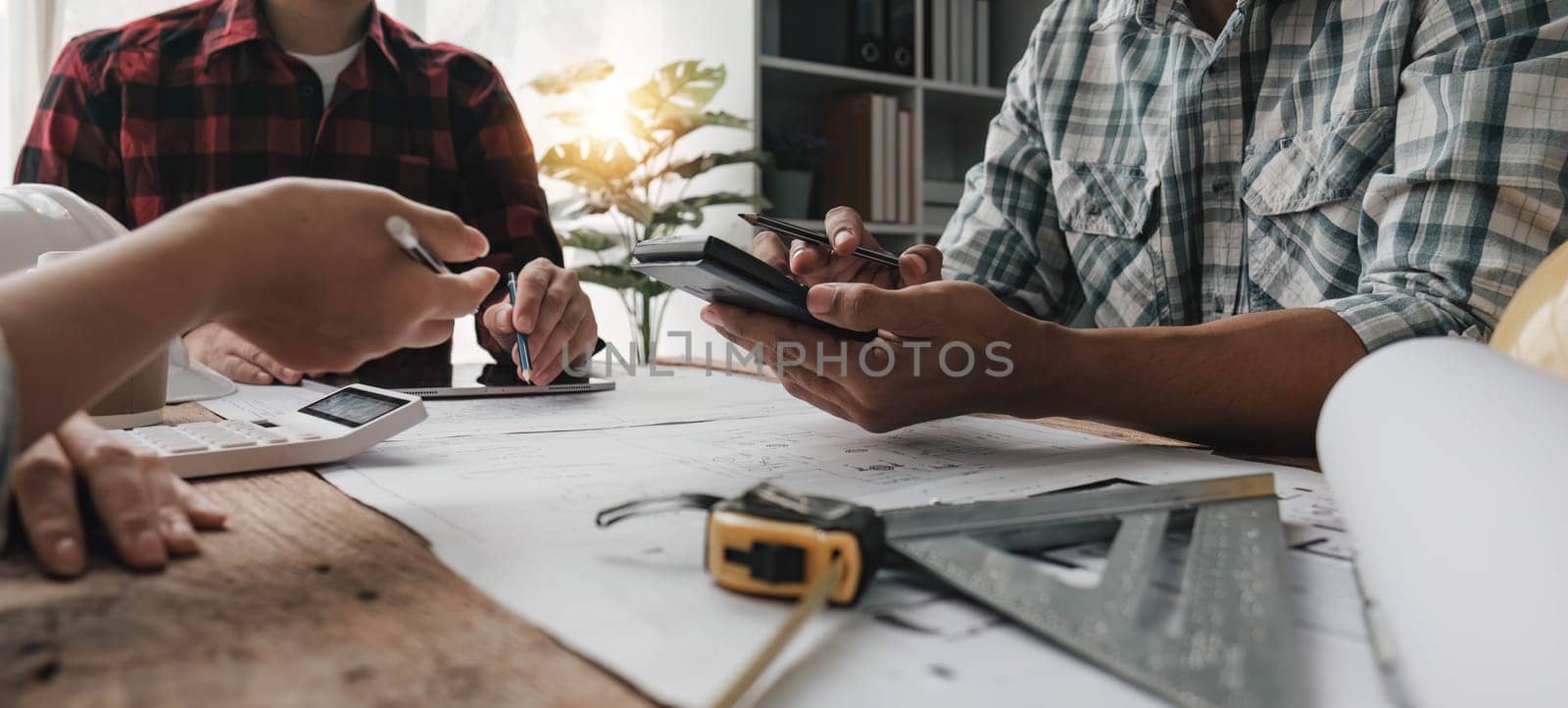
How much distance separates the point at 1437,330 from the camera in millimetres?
752

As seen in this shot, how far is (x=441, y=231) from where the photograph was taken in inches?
17.9

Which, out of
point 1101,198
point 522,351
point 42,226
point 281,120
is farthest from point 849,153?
point 42,226

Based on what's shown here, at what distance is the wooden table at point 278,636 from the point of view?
0.25m

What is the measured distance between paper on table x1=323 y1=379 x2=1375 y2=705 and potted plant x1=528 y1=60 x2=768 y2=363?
4.43 ft

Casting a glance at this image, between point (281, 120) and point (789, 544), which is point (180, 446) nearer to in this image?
point (789, 544)

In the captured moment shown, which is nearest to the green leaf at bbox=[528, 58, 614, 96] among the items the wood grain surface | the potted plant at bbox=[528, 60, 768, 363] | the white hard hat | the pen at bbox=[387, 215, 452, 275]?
the potted plant at bbox=[528, 60, 768, 363]

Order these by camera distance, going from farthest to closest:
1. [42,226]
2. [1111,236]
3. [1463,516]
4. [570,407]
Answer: [1111,236] < [570,407] < [42,226] < [1463,516]

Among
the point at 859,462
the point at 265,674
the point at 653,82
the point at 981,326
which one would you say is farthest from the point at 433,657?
the point at 653,82

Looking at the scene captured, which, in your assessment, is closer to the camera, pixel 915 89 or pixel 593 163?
pixel 593 163

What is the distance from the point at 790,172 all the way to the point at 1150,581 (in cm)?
197

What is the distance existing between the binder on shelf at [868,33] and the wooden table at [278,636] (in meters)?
2.07

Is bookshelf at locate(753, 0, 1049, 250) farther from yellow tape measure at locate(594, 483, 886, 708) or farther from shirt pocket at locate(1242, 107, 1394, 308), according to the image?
yellow tape measure at locate(594, 483, 886, 708)

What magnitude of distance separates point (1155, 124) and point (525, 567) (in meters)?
1.01

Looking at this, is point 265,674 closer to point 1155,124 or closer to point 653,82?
point 1155,124
